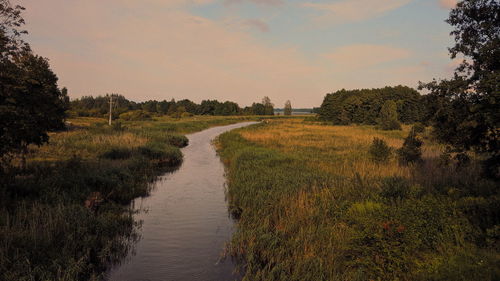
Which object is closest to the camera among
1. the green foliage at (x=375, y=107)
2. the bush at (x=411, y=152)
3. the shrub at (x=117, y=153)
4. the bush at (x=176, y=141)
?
the bush at (x=411, y=152)

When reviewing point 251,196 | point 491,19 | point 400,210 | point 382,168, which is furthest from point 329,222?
point 382,168

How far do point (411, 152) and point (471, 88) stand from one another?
482 inches

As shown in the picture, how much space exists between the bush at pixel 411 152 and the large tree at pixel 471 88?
10.8 m

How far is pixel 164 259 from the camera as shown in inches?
404

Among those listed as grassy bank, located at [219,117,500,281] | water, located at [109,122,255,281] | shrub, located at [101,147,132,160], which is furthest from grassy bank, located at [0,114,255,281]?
grassy bank, located at [219,117,500,281]

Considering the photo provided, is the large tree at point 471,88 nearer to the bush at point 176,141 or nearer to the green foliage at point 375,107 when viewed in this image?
the bush at point 176,141

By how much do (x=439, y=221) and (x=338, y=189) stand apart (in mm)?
4993

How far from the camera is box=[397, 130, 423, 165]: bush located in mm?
20344

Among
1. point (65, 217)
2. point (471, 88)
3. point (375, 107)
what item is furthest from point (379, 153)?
point (375, 107)

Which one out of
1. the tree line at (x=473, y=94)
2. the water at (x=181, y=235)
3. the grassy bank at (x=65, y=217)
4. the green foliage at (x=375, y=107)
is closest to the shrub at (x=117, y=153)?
the grassy bank at (x=65, y=217)

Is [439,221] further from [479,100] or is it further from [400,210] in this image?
[479,100]

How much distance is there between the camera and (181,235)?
12.4 m

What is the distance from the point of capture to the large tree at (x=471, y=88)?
854cm

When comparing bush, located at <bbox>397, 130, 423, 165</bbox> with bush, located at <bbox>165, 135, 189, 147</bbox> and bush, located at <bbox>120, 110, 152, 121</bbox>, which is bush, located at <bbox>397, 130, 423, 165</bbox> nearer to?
bush, located at <bbox>165, 135, 189, 147</bbox>
